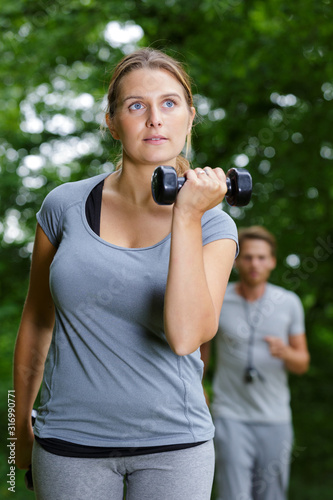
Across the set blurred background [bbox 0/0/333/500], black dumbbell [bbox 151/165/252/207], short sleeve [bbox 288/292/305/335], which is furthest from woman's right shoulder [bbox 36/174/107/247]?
blurred background [bbox 0/0/333/500]

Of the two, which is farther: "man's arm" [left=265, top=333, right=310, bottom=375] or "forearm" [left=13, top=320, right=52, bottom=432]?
"man's arm" [left=265, top=333, right=310, bottom=375]

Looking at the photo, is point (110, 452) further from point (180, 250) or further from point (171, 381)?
point (180, 250)

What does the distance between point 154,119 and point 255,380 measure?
2.52 m

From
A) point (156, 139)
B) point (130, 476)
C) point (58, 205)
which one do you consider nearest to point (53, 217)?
point (58, 205)

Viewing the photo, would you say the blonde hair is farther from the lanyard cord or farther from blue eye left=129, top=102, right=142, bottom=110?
the lanyard cord

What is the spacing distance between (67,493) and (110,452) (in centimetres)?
14

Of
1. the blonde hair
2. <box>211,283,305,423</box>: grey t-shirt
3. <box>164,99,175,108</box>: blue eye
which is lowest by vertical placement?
<box>211,283,305,423</box>: grey t-shirt

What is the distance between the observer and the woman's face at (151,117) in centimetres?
163

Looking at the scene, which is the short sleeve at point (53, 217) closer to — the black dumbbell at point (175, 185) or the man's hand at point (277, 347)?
the black dumbbell at point (175, 185)

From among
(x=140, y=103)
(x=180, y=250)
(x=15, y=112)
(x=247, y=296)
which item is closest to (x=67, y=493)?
(x=180, y=250)

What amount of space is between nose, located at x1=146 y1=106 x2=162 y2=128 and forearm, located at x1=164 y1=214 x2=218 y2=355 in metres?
0.31

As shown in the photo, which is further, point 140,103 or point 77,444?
point 140,103

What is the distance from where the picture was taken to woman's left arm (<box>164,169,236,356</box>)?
4.58ft

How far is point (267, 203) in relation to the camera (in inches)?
230
